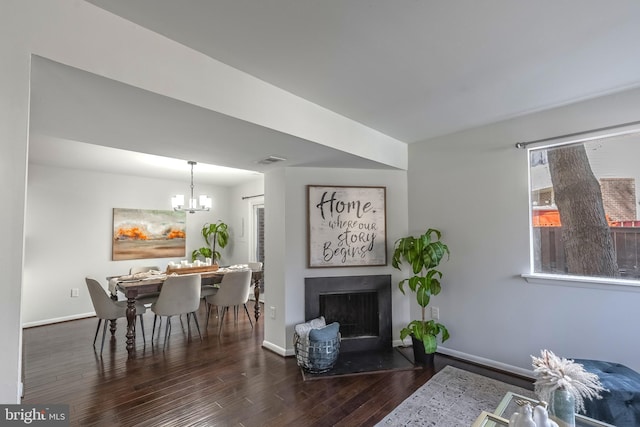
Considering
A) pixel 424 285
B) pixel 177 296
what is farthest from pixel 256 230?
pixel 424 285

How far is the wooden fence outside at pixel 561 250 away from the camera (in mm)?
2225

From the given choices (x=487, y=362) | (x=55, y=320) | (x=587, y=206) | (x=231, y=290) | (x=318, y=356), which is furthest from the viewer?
(x=55, y=320)

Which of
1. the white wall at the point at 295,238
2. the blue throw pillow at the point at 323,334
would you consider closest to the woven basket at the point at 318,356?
the blue throw pillow at the point at 323,334

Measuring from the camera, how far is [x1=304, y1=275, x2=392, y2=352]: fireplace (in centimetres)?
320

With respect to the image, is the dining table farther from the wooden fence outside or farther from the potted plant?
the wooden fence outside

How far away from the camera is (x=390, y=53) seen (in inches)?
67.9

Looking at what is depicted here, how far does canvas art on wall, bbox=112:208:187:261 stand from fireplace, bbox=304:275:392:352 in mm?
3732

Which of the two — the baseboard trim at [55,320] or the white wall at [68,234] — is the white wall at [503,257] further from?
the baseboard trim at [55,320]

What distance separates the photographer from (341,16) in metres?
1.43

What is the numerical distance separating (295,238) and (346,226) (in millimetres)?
583

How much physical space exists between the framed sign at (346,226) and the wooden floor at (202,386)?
1148 mm

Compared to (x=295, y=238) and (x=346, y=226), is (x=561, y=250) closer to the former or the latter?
Answer: (x=346, y=226)

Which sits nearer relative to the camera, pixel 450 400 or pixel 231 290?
pixel 450 400

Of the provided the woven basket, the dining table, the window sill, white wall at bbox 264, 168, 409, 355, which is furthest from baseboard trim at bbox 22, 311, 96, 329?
the window sill
